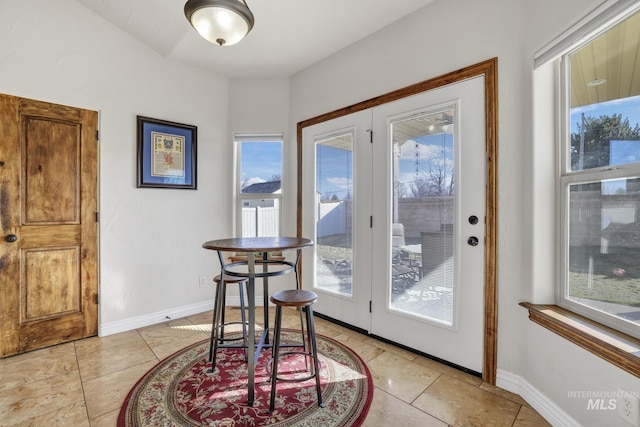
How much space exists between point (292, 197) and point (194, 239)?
1.23 metres

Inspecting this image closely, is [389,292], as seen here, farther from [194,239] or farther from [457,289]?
[194,239]

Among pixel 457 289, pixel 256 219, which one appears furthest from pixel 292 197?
pixel 457 289

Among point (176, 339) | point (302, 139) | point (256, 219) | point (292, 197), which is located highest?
point (302, 139)

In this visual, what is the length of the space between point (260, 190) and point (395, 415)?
2.70 metres

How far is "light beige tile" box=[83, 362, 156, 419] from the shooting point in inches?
69.3

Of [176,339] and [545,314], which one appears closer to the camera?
[545,314]

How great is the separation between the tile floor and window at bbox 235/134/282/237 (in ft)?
4.56

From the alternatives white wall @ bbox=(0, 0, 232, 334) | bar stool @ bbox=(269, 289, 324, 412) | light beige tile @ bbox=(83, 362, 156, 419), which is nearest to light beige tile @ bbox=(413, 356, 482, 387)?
bar stool @ bbox=(269, 289, 324, 412)

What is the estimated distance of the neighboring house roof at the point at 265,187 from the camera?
12.0ft

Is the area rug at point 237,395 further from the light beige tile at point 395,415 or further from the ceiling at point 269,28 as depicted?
the ceiling at point 269,28

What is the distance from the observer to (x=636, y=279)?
1330 millimetres

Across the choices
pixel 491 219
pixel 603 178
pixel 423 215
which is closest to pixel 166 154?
pixel 423 215

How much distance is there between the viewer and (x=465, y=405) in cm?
178

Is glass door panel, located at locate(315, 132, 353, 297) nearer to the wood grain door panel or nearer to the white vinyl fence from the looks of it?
the white vinyl fence
